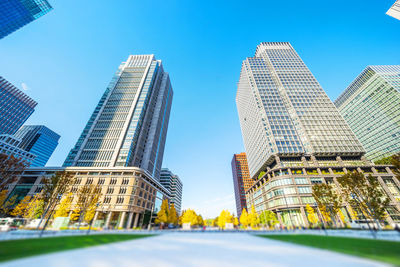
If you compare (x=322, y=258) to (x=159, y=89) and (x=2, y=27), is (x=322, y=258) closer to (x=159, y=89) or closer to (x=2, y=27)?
(x=159, y=89)

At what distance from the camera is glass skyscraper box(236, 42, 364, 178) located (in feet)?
207

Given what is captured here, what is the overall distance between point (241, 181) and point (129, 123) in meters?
97.9

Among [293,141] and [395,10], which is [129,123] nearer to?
[293,141]

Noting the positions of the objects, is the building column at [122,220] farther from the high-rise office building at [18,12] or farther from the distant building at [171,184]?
the high-rise office building at [18,12]

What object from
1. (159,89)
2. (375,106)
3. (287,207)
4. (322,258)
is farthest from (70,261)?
(375,106)

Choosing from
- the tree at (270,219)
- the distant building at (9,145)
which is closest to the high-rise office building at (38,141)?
the distant building at (9,145)

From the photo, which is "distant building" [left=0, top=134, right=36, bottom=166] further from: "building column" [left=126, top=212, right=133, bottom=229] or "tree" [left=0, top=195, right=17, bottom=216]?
"building column" [left=126, top=212, right=133, bottom=229]

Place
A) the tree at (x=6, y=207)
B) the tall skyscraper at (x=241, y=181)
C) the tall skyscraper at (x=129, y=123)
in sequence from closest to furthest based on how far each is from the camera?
the tree at (x=6, y=207)
the tall skyscraper at (x=129, y=123)
the tall skyscraper at (x=241, y=181)

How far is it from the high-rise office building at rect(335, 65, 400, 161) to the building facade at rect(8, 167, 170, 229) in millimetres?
122909

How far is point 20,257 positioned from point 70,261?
11.6ft

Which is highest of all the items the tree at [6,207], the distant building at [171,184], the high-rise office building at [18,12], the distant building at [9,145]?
the high-rise office building at [18,12]

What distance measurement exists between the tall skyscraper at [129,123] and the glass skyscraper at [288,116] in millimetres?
56249

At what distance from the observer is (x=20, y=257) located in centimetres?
942

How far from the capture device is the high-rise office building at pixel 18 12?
69188 millimetres
